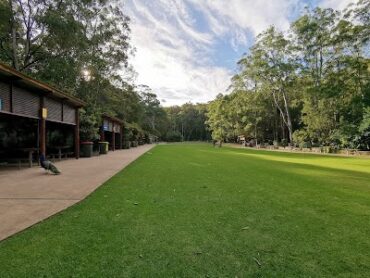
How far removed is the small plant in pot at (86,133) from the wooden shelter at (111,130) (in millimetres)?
3284

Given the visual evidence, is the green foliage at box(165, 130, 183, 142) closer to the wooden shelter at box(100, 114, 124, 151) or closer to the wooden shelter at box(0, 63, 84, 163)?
the wooden shelter at box(100, 114, 124, 151)

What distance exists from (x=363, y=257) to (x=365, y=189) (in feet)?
16.2

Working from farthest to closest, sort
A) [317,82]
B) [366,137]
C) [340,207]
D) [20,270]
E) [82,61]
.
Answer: [317,82], [366,137], [82,61], [340,207], [20,270]

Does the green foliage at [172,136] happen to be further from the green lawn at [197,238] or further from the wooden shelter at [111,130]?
the green lawn at [197,238]

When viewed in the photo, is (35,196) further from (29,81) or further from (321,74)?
(321,74)

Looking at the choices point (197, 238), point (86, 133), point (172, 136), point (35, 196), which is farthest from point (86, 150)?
point (172, 136)

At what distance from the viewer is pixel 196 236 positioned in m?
3.53

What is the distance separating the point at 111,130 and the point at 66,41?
991 centimetres

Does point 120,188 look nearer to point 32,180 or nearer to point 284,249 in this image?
point 32,180

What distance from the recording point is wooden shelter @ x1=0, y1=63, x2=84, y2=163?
29.8ft

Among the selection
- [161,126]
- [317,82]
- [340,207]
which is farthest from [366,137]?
[161,126]

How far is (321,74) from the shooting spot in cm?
3262

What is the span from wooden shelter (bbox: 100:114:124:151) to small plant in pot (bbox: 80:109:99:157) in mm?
3284

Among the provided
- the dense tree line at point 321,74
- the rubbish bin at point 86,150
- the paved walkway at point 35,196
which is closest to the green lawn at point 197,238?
the paved walkway at point 35,196
